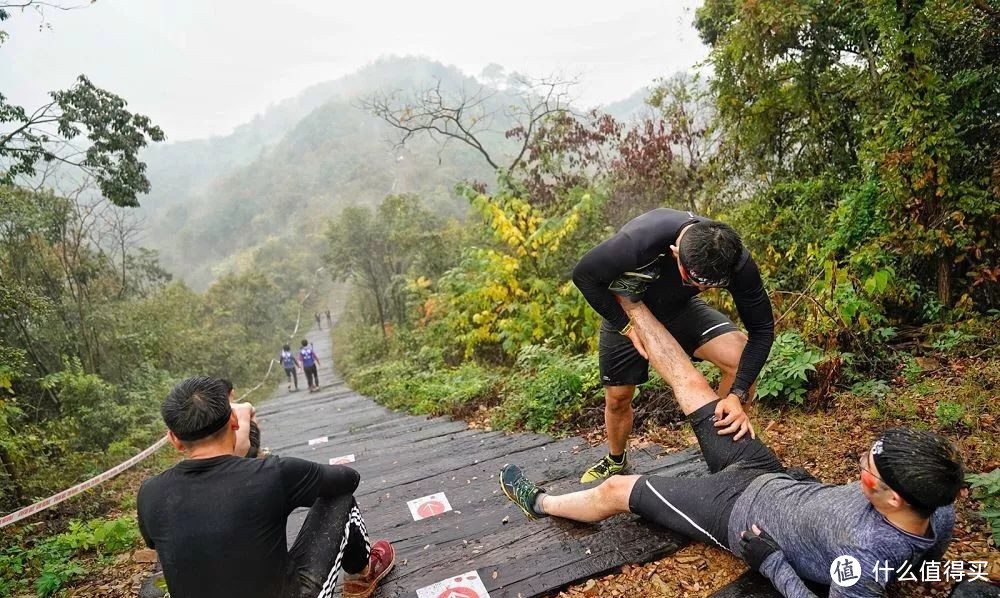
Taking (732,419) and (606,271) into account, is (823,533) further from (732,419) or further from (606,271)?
(606,271)

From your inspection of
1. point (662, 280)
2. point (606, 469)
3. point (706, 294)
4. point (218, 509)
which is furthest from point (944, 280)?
point (218, 509)

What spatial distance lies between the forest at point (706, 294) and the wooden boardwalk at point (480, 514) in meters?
0.58

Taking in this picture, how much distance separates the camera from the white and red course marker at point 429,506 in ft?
11.3

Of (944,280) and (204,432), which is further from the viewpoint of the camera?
(944,280)

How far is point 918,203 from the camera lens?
458 centimetres

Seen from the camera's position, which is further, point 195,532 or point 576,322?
point 576,322

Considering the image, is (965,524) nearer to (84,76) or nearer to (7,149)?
(7,149)

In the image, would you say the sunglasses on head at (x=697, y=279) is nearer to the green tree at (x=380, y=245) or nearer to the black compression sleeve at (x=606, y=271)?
the black compression sleeve at (x=606, y=271)

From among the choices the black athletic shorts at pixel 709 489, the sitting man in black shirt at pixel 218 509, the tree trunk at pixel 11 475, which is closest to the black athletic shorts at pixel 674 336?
the black athletic shorts at pixel 709 489

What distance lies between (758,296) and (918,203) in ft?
10.1

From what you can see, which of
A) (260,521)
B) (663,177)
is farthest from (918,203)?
(663,177)

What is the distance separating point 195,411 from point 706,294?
5.90 meters

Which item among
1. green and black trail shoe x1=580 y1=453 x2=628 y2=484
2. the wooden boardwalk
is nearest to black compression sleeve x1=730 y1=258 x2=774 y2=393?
A: the wooden boardwalk

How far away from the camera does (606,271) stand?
112 inches
